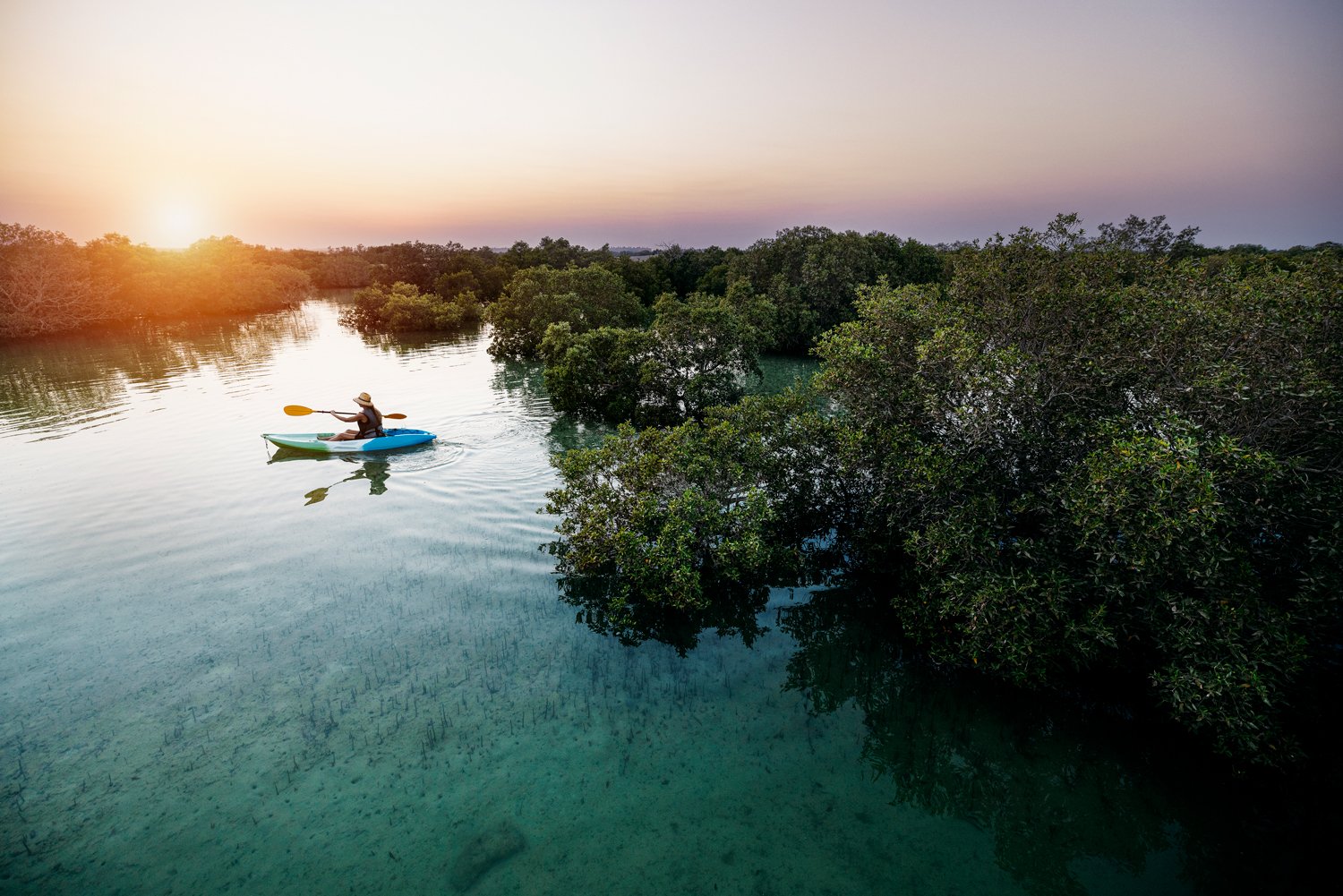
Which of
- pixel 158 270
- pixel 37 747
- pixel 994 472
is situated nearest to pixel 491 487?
pixel 37 747

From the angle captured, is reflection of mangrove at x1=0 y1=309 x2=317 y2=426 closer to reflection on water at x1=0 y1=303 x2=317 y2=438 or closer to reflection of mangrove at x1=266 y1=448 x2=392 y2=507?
reflection on water at x1=0 y1=303 x2=317 y2=438

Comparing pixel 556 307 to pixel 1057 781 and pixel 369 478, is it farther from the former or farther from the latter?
pixel 1057 781

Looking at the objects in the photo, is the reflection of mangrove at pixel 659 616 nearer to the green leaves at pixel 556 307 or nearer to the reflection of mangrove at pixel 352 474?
the reflection of mangrove at pixel 352 474

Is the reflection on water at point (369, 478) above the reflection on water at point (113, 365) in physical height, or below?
below

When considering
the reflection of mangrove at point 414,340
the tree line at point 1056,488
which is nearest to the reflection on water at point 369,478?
the tree line at point 1056,488

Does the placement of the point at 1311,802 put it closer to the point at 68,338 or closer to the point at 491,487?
the point at 491,487

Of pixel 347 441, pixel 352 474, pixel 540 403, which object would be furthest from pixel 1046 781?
pixel 540 403

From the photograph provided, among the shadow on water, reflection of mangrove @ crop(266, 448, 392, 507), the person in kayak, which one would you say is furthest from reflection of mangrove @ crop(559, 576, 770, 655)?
the person in kayak
